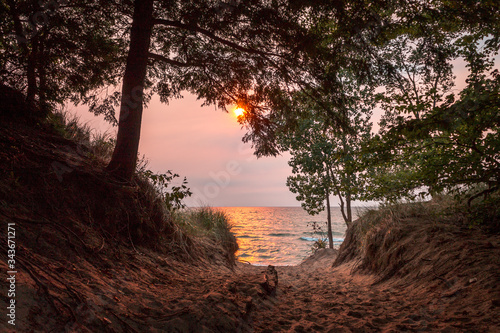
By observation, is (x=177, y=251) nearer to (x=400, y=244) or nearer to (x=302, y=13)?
(x=400, y=244)

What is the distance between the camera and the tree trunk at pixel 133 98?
5102 millimetres

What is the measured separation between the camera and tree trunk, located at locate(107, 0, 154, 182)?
16.7 ft

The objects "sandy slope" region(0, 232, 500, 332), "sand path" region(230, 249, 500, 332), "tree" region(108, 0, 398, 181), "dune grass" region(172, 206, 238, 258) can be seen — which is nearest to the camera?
"sandy slope" region(0, 232, 500, 332)

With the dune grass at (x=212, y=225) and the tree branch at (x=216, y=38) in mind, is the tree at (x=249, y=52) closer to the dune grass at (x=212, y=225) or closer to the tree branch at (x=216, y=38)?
the tree branch at (x=216, y=38)

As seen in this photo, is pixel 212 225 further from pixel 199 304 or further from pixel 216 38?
pixel 199 304

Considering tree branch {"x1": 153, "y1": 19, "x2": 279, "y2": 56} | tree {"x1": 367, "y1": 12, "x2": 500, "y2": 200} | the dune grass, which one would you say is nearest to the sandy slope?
tree {"x1": 367, "y1": 12, "x2": 500, "y2": 200}

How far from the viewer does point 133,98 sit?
16.8ft

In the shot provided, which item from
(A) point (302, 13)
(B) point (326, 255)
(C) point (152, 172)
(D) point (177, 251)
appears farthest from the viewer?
(B) point (326, 255)

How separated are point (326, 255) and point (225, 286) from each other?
9883 mm

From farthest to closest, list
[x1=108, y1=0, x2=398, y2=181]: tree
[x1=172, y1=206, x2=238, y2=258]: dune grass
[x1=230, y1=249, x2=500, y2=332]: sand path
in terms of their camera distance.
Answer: [x1=172, y1=206, x2=238, y2=258]: dune grass
[x1=108, y1=0, x2=398, y2=181]: tree
[x1=230, y1=249, x2=500, y2=332]: sand path

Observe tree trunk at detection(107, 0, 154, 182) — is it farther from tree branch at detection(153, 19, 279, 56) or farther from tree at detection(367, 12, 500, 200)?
tree at detection(367, 12, 500, 200)

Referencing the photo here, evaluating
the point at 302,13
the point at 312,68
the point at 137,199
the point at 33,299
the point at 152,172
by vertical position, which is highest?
the point at 302,13

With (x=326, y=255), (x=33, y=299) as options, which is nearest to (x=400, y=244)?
(x=33, y=299)

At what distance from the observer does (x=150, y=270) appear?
4035mm
